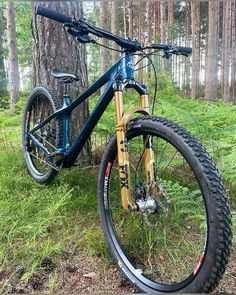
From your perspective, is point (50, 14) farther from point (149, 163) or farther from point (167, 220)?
point (167, 220)

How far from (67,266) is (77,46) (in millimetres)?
1102

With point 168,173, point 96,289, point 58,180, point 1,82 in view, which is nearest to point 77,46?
point 58,180

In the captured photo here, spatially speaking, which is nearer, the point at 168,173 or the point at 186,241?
the point at 186,241

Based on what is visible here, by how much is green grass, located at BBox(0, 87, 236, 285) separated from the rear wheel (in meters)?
0.07

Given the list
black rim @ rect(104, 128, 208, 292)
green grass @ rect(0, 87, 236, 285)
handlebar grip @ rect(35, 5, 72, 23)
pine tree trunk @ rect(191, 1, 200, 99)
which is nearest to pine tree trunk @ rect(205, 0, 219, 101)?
pine tree trunk @ rect(191, 1, 200, 99)

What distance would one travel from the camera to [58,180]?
5.37ft

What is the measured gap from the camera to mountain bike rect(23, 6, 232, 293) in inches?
31.9

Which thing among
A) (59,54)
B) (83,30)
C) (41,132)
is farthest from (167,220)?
(59,54)

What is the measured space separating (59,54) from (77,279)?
110 centimetres

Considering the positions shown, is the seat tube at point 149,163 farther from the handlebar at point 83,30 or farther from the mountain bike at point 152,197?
the handlebar at point 83,30

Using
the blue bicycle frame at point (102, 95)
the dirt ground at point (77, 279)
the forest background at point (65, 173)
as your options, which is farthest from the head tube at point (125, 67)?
the dirt ground at point (77, 279)

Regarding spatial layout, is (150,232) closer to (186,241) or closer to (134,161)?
(186,241)

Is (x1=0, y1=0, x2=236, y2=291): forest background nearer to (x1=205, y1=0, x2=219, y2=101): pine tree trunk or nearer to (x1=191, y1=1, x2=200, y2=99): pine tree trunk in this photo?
(x1=191, y1=1, x2=200, y2=99): pine tree trunk

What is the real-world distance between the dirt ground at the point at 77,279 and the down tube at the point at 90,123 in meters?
0.45
